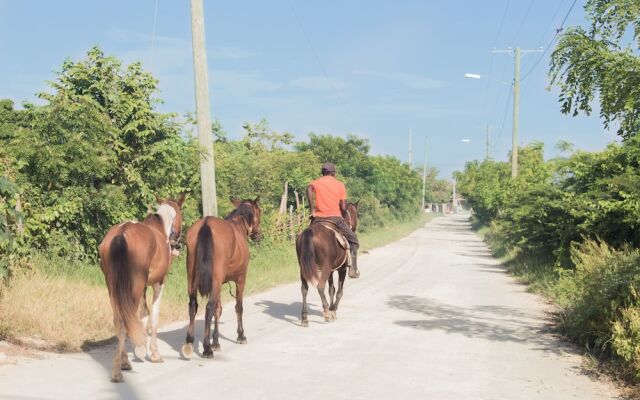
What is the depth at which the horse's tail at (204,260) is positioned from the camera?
7.73 meters

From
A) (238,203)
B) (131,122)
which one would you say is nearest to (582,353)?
(238,203)

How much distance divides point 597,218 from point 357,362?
8.10m

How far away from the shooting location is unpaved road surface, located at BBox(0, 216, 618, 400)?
623 centimetres

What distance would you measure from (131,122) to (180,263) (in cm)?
366

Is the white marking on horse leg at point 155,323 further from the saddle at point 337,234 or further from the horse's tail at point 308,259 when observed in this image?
the saddle at point 337,234

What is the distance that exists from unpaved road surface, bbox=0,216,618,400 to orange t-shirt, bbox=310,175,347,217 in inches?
71.0

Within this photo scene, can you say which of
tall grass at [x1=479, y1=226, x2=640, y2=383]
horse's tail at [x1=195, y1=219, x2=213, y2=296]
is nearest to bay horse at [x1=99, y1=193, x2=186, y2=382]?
horse's tail at [x1=195, y1=219, x2=213, y2=296]

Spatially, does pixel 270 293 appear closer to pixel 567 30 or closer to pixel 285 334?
pixel 285 334

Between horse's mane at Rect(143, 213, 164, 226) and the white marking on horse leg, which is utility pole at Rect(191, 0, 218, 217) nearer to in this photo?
horse's mane at Rect(143, 213, 164, 226)

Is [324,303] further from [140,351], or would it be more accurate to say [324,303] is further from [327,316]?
[140,351]

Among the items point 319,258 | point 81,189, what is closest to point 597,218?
point 319,258

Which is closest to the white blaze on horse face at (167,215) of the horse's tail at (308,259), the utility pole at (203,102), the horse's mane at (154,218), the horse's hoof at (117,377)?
the horse's mane at (154,218)

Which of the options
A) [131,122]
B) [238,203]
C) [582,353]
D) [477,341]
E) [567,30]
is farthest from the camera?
[131,122]

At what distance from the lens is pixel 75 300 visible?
919cm
